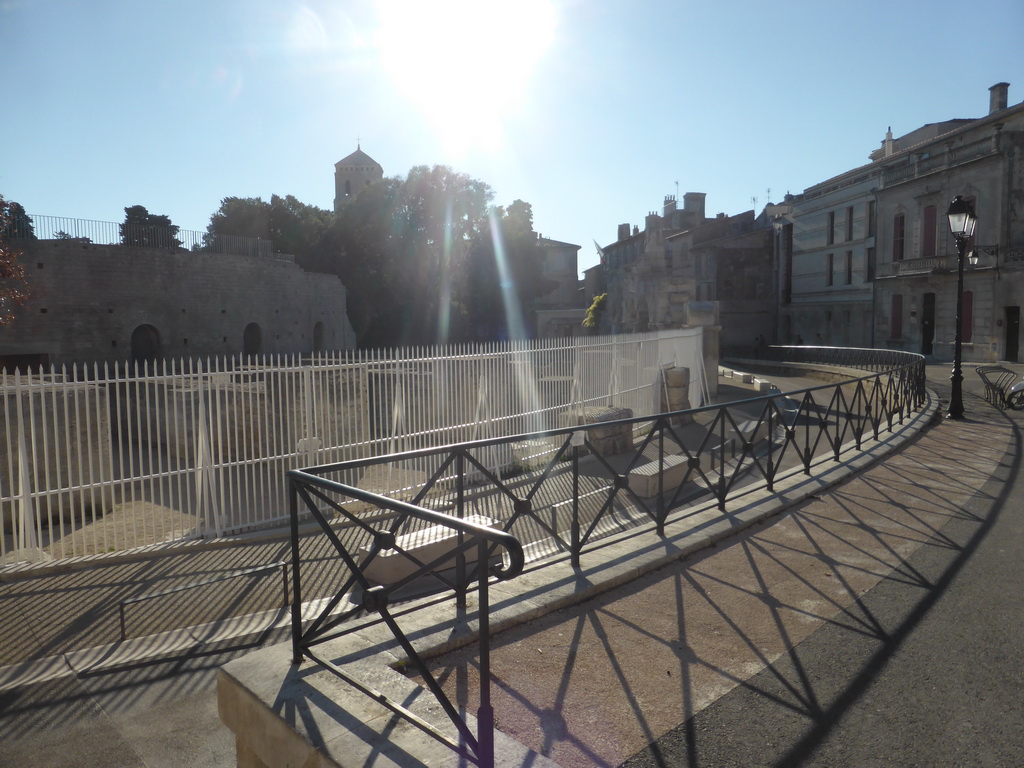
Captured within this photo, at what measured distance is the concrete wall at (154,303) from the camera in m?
24.1

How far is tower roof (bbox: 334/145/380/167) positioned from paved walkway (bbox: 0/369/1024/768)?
6542cm

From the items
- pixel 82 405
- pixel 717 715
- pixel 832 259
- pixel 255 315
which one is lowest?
pixel 717 715

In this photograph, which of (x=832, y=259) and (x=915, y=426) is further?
(x=832, y=259)

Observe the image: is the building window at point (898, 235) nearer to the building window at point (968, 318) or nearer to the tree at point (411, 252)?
the building window at point (968, 318)

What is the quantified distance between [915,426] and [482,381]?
6059mm

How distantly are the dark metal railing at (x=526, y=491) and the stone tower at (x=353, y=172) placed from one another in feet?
187

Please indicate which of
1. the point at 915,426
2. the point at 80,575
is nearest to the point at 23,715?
the point at 80,575

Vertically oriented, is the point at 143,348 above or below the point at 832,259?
below

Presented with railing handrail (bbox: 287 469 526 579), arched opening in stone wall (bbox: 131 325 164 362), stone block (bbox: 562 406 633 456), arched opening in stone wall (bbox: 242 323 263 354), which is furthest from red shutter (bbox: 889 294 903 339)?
railing handrail (bbox: 287 469 526 579)

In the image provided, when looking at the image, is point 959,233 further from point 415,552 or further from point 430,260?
point 430,260

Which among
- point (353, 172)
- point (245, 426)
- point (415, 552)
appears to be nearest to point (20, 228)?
point (245, 426)

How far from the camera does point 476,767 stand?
231cm

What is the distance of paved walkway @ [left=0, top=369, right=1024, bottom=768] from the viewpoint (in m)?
2.62

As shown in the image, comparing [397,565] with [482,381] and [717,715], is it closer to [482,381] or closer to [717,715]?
[717,715]
